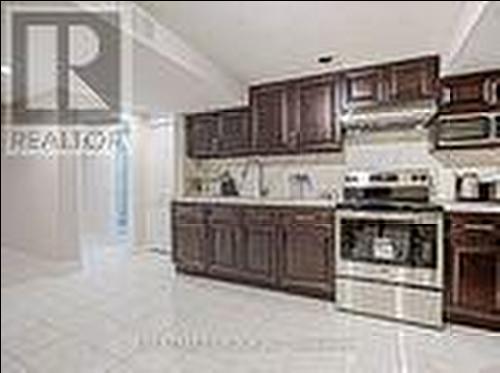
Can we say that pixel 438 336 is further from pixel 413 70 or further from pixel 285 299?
pixel 413 70

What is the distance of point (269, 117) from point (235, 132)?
1.68ft

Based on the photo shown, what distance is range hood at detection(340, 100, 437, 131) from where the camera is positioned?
14.7ft

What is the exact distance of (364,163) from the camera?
5113 mm

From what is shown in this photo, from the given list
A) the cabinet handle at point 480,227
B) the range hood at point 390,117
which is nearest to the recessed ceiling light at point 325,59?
the range hood at point 390,117

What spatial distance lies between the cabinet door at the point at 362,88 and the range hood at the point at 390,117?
0.24 feet

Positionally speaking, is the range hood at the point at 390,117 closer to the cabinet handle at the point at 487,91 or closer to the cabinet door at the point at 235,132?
the cabinet handle at the point at 487,91

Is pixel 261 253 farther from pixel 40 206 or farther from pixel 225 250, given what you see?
pixel 40 206

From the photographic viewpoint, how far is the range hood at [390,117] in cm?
449

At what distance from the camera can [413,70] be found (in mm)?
4605

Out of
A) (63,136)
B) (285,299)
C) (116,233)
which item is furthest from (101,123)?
(285,299)

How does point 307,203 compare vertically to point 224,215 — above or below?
above

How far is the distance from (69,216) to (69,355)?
3909mm
